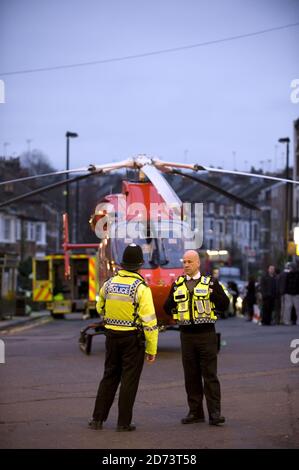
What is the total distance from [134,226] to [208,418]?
9.50m

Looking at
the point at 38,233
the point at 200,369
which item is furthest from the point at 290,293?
the point at 38,233

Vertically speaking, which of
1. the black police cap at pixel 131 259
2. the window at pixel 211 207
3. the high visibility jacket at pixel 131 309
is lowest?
the high visibility jacket at pixel 131 309

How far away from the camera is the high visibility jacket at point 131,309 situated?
434 inches

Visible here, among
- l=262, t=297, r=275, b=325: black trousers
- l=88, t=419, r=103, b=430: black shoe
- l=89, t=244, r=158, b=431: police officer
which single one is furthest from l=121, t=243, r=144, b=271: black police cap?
l=262, t=297, r=275, b=325: black trousers

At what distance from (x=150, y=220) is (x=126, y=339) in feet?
33.3

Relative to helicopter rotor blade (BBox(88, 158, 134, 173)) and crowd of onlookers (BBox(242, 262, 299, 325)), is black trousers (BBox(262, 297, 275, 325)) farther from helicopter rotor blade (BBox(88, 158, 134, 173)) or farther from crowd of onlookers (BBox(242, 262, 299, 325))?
helicopter rotor blade (BBox(88, 158, 134, 173))

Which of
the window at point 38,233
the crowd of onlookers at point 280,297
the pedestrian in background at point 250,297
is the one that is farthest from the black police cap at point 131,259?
the window at point 38,233

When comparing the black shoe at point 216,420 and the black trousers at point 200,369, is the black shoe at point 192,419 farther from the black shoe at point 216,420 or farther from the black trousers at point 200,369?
the black shoe at point 216,420

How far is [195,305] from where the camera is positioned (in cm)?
1161

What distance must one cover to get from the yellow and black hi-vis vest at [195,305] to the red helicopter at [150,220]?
843 centimetres

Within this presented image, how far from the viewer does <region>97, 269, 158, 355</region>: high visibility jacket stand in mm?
11023

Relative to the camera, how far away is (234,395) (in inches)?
551

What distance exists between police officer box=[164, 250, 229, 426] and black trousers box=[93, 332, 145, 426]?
2.34 ft
